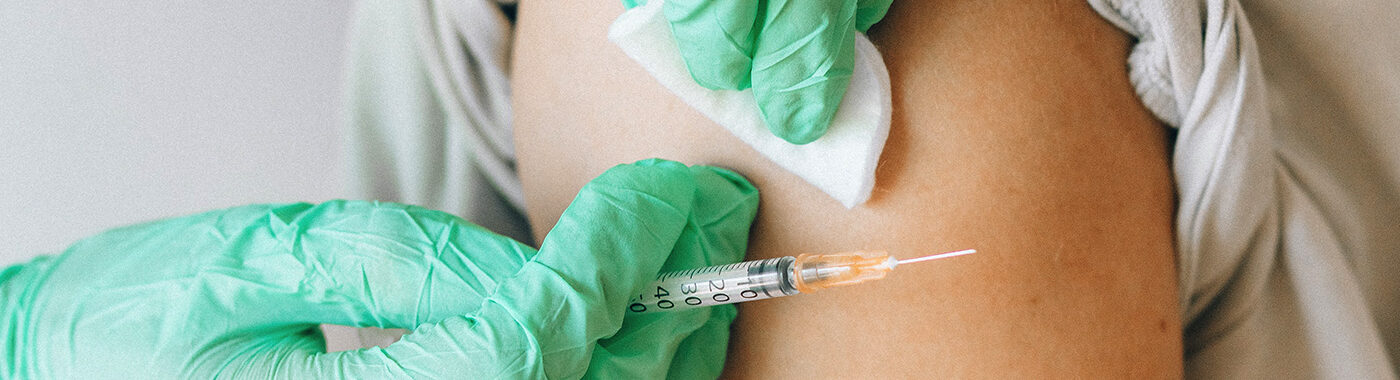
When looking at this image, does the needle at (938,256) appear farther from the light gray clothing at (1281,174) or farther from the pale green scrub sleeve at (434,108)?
the pale green scrub sleeve at (434,108)

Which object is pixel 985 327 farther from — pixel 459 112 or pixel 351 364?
A: pixel 459 112

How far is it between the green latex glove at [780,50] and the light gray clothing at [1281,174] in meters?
0.19

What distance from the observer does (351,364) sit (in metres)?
0.63

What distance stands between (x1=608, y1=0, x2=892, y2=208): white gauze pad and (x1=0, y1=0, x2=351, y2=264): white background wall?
64 centimetres

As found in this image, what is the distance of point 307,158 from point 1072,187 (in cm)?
101

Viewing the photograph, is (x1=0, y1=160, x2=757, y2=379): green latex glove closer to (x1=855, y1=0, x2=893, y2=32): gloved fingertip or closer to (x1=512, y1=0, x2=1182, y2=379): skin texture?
(x1=512, y1=0, x2=1182, y2=379): skin texture

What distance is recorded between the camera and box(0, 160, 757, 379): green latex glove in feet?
2.02

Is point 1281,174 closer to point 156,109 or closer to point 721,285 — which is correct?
point 721,285

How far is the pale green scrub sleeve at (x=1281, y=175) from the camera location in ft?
2.38

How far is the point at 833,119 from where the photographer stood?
2.28 feet

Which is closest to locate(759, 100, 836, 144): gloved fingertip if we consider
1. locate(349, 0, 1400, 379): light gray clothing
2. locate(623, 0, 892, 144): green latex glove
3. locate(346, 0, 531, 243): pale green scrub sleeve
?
locate(623, 0, 892, 144): green latex glove

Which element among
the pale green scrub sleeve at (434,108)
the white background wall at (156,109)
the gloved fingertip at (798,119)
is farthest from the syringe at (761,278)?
the white background wall at (156,109)

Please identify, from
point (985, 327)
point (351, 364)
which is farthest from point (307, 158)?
point (985, 327)

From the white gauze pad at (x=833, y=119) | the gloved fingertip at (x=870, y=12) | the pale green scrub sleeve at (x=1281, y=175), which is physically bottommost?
the pale green scrub sleeve at (x=1281, y=175)
